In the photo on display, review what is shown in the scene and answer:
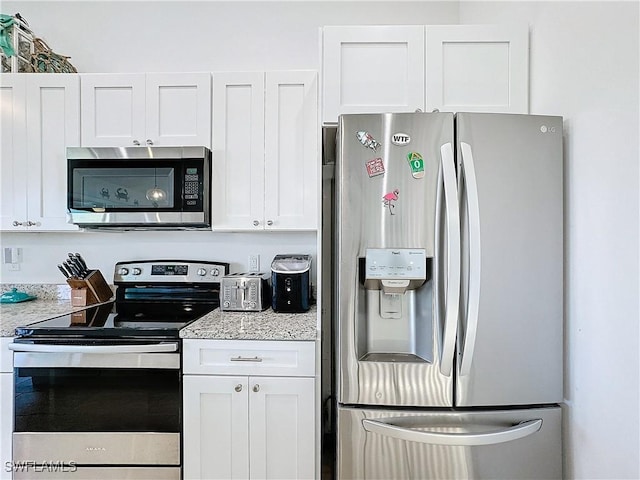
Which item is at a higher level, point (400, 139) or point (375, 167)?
point (400, 139)

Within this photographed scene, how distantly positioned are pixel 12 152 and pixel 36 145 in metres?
0.14

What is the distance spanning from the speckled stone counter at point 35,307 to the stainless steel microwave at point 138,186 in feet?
1.69

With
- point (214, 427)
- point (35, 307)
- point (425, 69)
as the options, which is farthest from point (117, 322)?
point (425, 69)

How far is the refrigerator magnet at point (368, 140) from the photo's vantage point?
4.63ft

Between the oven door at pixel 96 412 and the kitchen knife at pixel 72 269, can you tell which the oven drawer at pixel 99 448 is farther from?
the kitchen knife at pixel 72 269

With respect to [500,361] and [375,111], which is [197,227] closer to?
[375,111]

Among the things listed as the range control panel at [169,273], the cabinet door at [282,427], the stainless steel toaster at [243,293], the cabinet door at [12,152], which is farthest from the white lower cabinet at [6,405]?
the cabinet door at [282,427]

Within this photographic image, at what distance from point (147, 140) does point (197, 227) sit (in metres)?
0.55

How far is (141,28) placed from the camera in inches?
95.8

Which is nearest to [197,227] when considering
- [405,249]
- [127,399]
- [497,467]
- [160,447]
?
[127,399]

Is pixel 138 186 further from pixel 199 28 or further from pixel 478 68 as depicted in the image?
pixel 478 68

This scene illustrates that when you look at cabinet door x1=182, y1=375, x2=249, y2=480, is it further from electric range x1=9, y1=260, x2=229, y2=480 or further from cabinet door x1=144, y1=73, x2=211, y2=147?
cabinet door x1=144, y1=73, x2=211, y2=147

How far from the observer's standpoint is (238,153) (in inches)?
81.5

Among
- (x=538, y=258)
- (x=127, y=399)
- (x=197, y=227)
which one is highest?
(x=197, y=227)
